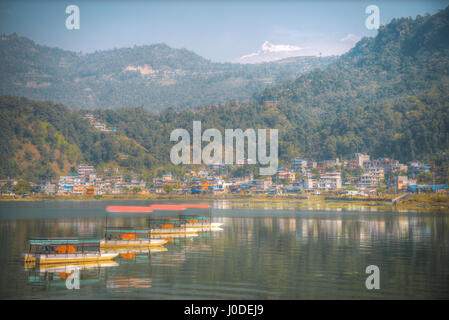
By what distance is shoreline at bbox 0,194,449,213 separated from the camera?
93125 millimetres

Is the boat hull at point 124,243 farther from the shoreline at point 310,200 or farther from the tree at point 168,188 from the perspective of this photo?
the tree at point 168,188

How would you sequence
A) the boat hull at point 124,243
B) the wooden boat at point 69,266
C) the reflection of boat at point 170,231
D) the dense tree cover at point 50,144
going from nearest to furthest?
the wooden boat at point 69,266 → the boat hull at point 124,243 → the reflection of boat at point 170,231 → the dense tree cover at point 50,144

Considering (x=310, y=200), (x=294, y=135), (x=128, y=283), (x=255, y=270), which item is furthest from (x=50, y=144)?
(x=128, y=283)

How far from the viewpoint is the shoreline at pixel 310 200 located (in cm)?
9312

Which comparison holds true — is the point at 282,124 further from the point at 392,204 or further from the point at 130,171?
the point at 392,204

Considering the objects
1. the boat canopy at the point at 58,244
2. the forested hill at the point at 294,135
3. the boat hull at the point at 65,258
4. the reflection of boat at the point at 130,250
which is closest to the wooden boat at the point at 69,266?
the boat hull at the point at 65,258

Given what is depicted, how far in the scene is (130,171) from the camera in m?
168

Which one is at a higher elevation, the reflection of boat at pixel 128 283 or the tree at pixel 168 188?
the reflection of boat at pixel 128 283

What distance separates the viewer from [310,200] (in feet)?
401

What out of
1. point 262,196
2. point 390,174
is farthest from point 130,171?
point 390,174

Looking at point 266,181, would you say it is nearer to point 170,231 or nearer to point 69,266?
point 170,231

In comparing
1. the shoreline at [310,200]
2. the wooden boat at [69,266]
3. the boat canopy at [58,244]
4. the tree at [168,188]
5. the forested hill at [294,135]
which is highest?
the forested hill at [294,135]

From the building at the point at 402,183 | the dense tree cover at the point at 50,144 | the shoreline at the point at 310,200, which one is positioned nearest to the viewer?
the shoreline at the point at 310,200

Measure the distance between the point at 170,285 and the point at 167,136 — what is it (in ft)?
559
